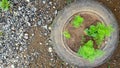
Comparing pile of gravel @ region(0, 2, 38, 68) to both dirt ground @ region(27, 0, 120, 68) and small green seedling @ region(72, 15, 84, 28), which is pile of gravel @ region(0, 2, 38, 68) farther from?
small green seedling @ region(72, 15, 84, 28)

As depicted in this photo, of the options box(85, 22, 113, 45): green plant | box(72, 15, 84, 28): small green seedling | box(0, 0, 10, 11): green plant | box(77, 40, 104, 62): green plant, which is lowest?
box(77, 40, 104, 62): green plant

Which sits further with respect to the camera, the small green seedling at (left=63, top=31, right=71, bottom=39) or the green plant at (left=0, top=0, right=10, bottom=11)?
the green plant at (left=0, top=0, right=10, bottom=11)

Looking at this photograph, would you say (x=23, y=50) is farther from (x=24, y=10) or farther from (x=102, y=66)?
(x=102, y=66)

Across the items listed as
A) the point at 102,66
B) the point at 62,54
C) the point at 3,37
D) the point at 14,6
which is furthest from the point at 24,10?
the point at 102,66

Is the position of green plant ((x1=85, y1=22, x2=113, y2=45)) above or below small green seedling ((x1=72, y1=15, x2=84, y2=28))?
below

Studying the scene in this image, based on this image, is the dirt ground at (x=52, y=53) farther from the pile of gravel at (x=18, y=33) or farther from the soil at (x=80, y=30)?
the soil at (x=80, y=30)

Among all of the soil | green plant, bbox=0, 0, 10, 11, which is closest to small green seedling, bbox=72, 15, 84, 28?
the soil
